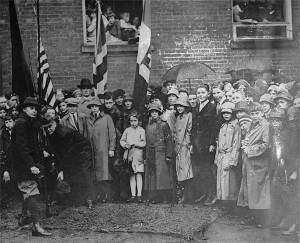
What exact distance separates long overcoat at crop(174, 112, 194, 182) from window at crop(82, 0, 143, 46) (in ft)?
9.71

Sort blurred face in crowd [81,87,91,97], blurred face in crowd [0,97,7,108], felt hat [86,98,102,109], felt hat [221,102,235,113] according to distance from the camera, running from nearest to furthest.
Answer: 1. felt hat [221,102,235,113]
2. felt hat [86,98,102,109]
3. blurred face in crowd [0,97,7,108]
4. blurred face in crowd [81,87,91,97]

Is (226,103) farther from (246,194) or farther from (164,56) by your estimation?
(164,56)

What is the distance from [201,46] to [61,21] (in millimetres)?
2805

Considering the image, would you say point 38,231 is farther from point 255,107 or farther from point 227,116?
point 255,107

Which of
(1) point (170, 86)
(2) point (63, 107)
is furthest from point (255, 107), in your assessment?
(2) point (63, 107)

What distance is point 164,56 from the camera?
967 centimetres

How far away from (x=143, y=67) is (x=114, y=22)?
94.9 inches

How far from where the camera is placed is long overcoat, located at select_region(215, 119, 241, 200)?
670 cm

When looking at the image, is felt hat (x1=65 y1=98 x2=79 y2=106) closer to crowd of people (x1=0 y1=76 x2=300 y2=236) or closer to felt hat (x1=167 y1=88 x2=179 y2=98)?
crowd of people (x1=0 y1=76 x2=300 y2=236)

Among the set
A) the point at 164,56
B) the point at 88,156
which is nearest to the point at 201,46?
the point at 164,56

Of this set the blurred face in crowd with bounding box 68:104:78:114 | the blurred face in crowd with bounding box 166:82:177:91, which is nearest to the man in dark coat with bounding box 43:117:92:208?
the blurred face in crowd with bounding box 68:104:78:114

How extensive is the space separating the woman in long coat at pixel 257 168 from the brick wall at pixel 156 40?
3.40 metres

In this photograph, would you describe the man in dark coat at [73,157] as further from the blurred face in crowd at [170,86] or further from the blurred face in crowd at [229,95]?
the blurred face in crowd at [229,95]

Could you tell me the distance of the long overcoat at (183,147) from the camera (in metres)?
7.24
